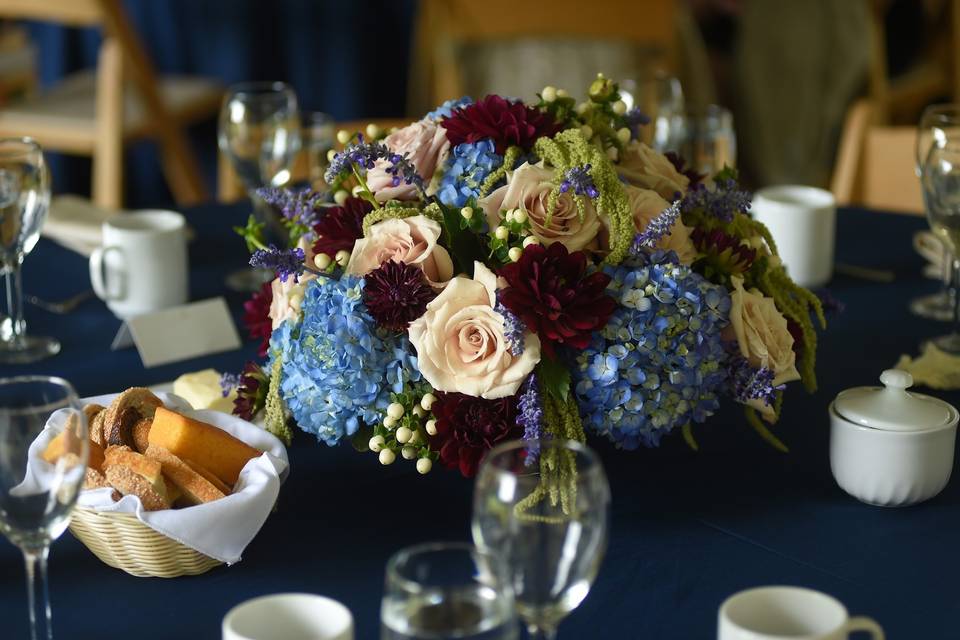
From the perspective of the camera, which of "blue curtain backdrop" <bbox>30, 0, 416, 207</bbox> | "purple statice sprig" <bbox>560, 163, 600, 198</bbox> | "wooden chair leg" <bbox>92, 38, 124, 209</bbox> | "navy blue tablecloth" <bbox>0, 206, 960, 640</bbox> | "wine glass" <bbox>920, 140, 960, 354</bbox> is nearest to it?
"navy blue tablecloth" <bbox>0, 206, 960, 640</bbox>

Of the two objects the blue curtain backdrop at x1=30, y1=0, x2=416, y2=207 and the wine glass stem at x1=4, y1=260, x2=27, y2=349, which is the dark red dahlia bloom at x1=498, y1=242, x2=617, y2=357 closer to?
the wine glass stem at x1=4, y1=260, x2=27, y2=349

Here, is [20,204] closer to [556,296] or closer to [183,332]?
[183,332]

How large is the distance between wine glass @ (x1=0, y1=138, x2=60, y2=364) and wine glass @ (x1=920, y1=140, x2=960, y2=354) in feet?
3.22

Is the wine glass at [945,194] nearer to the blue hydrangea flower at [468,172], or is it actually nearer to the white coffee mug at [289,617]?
the blue hydrangea flower at [468,172]

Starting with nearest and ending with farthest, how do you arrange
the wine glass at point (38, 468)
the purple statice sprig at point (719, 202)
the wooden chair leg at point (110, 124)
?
the wine glass at point (38, 468) → the purple statice sprig at point (719, 202) → the wooden chair leg at point (110, 124)

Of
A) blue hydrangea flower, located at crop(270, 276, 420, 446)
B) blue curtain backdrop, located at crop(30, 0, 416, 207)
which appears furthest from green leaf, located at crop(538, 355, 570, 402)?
blue curtain backdrop, located at crop(30, 0, 416, 207)

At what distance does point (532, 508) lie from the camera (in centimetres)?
86

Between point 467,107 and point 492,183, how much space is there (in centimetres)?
9

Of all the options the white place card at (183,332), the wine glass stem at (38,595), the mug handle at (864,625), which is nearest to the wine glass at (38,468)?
the wine glass stem at (38,595)

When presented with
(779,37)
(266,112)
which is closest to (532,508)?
(266,112)

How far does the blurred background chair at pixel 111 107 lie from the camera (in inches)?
114

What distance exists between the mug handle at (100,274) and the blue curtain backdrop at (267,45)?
2.15 metres

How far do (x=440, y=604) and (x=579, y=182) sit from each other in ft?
1.48

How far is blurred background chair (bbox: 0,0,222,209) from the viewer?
289 cm
